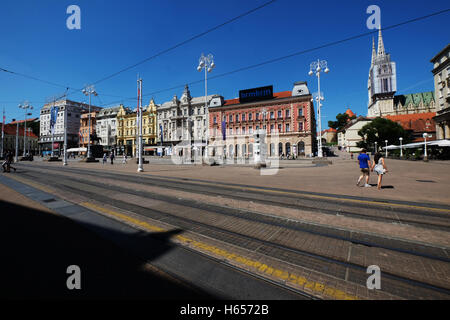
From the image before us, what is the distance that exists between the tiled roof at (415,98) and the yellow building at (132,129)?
101 meters

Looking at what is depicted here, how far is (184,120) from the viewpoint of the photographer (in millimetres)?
50125

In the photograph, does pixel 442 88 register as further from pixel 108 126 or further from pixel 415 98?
pixel 108 126

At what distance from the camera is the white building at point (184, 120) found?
48622mm

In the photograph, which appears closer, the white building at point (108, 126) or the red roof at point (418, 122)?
the white building at point (108, 126)

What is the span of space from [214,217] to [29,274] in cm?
288

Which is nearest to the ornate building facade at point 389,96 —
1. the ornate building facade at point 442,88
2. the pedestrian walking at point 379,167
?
the ornate building facade at point 442,88

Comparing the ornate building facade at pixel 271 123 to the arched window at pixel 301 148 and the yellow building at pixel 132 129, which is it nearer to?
the arched window at pixel 301 148

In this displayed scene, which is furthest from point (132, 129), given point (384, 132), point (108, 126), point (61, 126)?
point (384, 132)

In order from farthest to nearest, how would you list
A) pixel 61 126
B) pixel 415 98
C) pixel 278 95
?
pixel 415 98
pixel 61 126
pixel 278 95

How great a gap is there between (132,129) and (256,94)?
3841 centimetres

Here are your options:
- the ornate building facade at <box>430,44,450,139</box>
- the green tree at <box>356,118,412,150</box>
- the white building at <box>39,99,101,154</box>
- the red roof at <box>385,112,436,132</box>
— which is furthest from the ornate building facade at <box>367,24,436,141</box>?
the white building at <box>39,99,101,154</box>

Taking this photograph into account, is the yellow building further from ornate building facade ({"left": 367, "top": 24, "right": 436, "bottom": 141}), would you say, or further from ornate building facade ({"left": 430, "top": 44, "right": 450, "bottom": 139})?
ornate building facade ({"left": 367, "top": 24, "right": 436, "bottom": 141})

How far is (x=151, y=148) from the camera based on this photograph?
5212 centimetres
